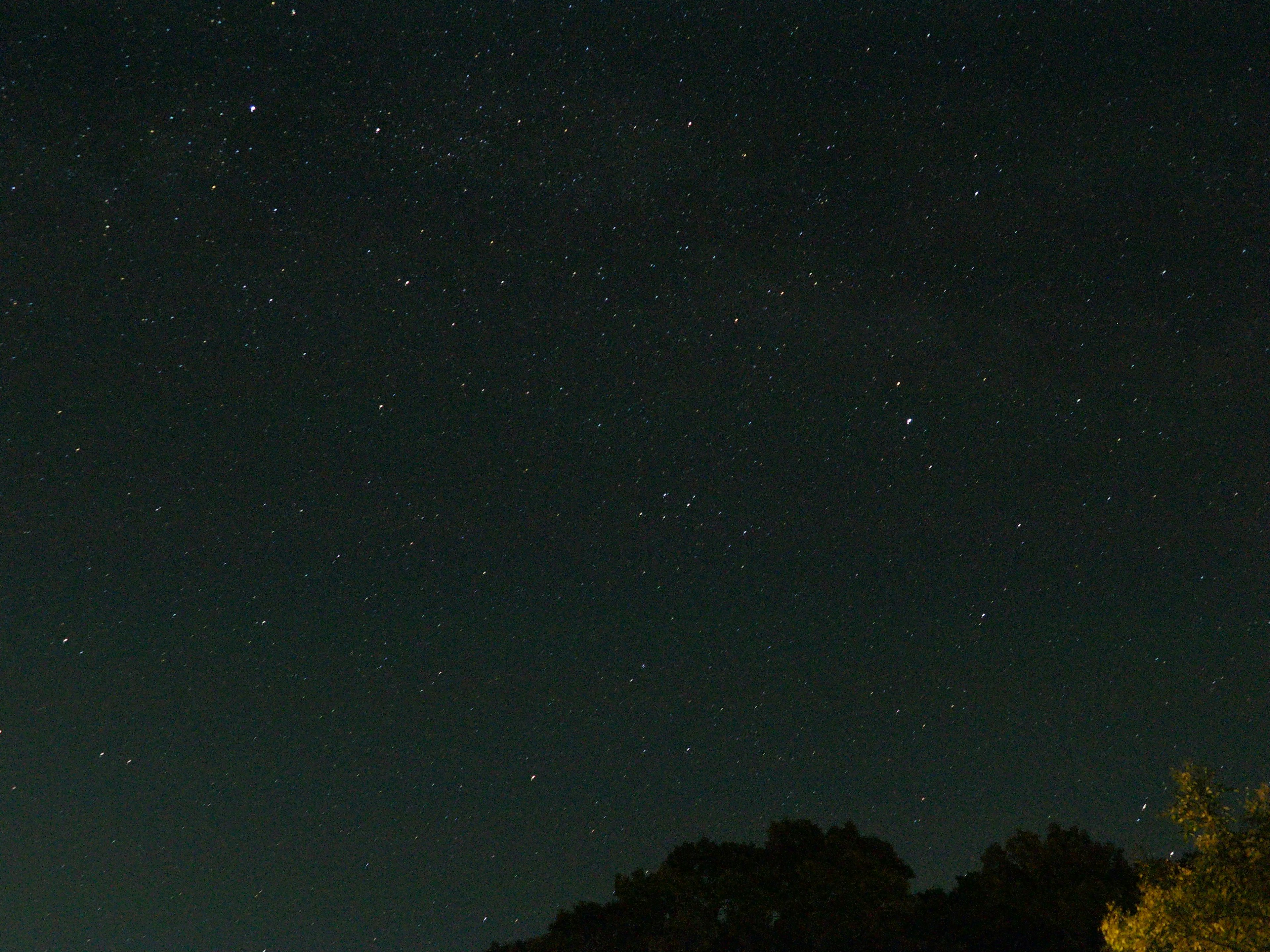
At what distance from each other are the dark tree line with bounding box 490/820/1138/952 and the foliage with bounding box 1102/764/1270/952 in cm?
1484

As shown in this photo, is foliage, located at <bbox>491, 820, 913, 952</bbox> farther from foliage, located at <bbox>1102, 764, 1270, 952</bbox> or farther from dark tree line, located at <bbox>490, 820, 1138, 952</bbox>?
foliage, located at <bbox>1102, 764, 1270, 952</bbox>

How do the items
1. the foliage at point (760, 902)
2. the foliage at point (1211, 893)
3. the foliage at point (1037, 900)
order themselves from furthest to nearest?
the foliage at point (760, 902) < the foliage at point (1037, 900) < the foliage at point (1211, 893)

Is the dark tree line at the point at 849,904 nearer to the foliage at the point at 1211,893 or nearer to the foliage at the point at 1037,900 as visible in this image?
the foliage at the point at 1037,900

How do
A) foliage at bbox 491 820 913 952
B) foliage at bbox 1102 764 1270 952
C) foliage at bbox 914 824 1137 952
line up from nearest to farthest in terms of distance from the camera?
1. foliage at bbox 1102 764 1270 952
2. foliage at bbox 914 824 1137 952
3. foliage at bbox 491 820 913 952

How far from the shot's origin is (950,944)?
32938 mm

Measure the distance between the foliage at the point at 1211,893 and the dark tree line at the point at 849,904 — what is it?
14.8 m

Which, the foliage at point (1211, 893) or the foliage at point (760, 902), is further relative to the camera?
the foliage at point (760, 902)

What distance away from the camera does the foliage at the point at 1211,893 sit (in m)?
15.9

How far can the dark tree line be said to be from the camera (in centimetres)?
3206

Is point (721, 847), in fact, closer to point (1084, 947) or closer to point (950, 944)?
point (950, 944)

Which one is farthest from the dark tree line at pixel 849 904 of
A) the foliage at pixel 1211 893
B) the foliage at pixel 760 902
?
the foliage at pixel 1211 893

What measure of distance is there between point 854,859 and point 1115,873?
25.6ft

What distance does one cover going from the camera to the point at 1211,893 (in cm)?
1627

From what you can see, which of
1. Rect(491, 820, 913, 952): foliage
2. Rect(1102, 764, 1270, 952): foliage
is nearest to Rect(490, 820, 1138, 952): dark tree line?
Rect(491, 820, 913, 952): foliage
